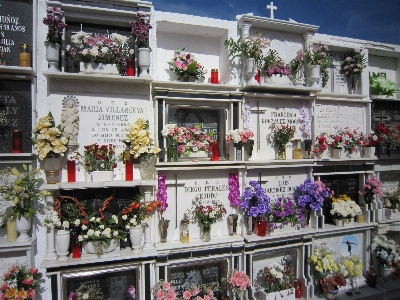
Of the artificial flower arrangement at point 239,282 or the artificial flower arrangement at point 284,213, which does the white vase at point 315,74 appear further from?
the artificial flower arrangement at point 239,282

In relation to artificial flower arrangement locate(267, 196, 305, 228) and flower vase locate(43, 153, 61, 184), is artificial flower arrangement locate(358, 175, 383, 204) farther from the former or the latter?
flower vase locate(43, 153, 61, 184)

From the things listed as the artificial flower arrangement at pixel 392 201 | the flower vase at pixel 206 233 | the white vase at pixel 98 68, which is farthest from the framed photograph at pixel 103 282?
the artificial flower arrangement at pixel 392 201

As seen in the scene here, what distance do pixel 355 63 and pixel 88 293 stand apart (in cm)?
748

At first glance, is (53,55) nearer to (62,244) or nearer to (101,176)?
(101,176)

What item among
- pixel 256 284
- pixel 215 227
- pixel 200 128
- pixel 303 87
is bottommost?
pixel 256 284

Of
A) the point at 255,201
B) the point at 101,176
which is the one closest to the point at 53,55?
the point at 101,176

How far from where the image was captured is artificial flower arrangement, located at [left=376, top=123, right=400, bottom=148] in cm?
641

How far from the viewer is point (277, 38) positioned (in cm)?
588

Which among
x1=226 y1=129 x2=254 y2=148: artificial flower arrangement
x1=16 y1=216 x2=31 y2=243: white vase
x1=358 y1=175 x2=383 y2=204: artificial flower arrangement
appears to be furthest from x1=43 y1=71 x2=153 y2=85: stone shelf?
x1=358 y1=175 x2=383 y2=204: artificial flower arrangement

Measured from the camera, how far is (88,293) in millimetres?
4434

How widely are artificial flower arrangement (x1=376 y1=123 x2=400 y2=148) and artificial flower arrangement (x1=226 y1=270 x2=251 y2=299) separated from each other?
15.5 ft

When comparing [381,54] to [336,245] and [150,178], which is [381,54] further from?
[150,178]

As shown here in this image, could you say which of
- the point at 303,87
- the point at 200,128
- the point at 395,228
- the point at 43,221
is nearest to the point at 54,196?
the point at 43,221

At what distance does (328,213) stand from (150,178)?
431 centimetres
